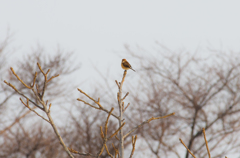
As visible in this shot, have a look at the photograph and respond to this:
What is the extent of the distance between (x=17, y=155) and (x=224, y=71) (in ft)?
27.1

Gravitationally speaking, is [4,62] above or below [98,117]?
above

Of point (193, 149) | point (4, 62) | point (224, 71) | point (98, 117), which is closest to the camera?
point (224, 71)

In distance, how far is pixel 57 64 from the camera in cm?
1088

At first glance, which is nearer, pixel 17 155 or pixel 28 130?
pixel 17 155

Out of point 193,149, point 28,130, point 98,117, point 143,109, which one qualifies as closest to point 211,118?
point 193,149

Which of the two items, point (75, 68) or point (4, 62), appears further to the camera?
point (75, 68)

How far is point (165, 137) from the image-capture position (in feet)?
31.0

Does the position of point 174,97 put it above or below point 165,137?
above

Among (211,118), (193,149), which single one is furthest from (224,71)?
(193,149)

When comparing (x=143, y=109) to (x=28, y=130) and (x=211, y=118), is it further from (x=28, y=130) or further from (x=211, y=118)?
(x=28, y=130)

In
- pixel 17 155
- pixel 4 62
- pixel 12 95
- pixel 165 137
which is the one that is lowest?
pixel 17 155

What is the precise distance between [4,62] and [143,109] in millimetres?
5726

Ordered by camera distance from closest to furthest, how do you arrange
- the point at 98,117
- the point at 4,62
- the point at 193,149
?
the point at 193,149 → the point at 4,62 → the point at 98,117

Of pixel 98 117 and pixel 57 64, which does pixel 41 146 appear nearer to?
pixel 98 117
